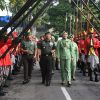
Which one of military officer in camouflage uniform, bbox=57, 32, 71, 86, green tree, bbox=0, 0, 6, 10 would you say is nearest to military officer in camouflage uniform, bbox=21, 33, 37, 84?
military officer in camouflage uniform, bbox=57, 32, 71, 86

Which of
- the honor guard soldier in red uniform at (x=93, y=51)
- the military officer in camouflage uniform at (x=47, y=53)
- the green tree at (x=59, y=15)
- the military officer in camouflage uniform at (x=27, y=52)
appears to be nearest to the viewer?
the military officer in camouflage uniform at (x=47, y=53)

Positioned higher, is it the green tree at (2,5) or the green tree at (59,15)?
the green tree at (59,15)

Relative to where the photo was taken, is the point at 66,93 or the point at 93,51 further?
the point at 93,51

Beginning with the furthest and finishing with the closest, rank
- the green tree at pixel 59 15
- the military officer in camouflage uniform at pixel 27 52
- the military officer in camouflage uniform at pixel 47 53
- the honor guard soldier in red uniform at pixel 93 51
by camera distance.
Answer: the green tree at pixel 59 15 → the honor guard soldier in red uniform at pixel 93 51 → the military officer in camouflage uniform at pixel 27 52 → the military officer in camouflage uniform at pixel 47 53

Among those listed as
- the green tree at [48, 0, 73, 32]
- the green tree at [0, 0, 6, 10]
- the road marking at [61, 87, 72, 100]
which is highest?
the green tree at [48, 0, 73, 32]

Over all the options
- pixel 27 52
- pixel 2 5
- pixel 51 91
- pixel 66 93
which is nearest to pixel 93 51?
pixel 27 52

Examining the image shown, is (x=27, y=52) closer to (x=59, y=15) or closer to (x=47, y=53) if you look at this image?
(x=47, y=53)

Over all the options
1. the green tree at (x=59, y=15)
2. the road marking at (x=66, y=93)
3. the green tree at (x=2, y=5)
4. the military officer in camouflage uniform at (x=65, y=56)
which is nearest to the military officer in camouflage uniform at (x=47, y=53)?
the military officer in camouflage uniform at (x=65, y=56)

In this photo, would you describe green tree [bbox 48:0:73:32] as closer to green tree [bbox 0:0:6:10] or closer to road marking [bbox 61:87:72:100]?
road marking [bbox 61:87:72:100]

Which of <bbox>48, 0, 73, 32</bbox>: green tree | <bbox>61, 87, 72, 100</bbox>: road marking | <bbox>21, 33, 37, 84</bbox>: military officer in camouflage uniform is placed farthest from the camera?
<bbox>48, 0, 73, 32</bbox>: green tree

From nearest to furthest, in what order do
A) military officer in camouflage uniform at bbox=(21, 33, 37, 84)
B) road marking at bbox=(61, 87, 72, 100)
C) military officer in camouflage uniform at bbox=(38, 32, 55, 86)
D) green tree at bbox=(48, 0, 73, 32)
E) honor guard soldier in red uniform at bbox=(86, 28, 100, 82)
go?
road marking at bbox=(61, 87, 72, 100)
military officer in camouflage uniform at bbox=(38, 32, 55, 86)
military officer in camouflage uniform at bbox=(21, 33, 37, 84)
honor guard soldier in red uniform at bbox=(86, 28, 100, 82)
green tree at bbox=(48, 0, 73, 32)

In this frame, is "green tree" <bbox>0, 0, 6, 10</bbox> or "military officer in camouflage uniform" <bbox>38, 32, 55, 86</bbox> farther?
"military officer in camouflage uniform" <bbox>38, 32, 55, 86</bbox>

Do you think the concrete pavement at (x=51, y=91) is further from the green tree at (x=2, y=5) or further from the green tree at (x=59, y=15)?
the green tree at (x=59, y=15)

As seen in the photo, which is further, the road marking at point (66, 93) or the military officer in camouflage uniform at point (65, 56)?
the military officer in camouflage uniform at point (65, 56)
